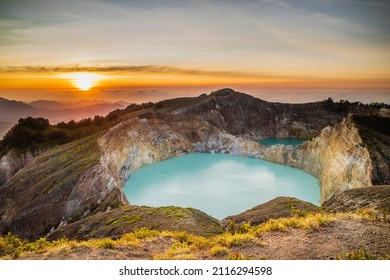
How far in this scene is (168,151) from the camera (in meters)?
49.4

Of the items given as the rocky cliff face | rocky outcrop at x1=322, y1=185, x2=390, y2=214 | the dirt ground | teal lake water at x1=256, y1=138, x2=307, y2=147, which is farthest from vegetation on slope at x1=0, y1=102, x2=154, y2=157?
the dirt ground

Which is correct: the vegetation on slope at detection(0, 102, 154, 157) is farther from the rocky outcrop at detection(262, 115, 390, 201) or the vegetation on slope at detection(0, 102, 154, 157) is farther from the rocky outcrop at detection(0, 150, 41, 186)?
the rocky outcrop at detection(262, 115, 390, 201)

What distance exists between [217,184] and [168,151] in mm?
15644

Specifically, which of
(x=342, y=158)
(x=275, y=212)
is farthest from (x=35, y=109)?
(x=342, y=158)

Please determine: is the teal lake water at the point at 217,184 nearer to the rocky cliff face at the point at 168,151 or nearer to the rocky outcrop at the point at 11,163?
the rocky cliff face at the point at 168,151

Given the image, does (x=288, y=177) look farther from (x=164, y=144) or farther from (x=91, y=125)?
(x=91, y=125)

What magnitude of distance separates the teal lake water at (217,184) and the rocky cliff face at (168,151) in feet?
6.29

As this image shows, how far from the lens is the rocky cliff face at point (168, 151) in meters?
24.3

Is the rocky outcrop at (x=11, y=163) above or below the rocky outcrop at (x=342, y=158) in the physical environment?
below

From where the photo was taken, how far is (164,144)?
4906cm

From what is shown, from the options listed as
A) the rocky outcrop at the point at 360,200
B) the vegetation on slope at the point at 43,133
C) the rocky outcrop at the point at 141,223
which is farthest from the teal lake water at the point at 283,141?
the rocky outcrop at the point at 360,200

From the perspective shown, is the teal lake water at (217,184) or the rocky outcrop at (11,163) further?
the rocky outcrop at (11,163)

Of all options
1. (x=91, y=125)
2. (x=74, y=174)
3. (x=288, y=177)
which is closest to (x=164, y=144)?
(x=91, y=125)
